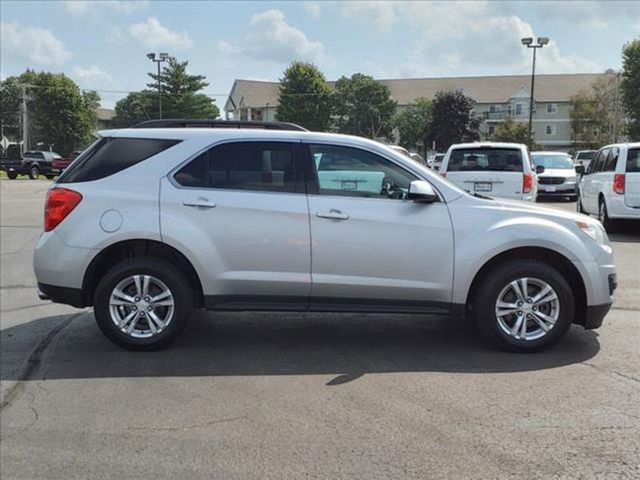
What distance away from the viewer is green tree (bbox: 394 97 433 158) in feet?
279

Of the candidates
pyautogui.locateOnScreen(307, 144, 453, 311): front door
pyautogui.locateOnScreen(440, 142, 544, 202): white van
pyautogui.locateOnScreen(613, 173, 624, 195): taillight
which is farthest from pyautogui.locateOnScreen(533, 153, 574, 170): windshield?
pyautogui.locateOnScreen(307, 144, 453, 311): front door

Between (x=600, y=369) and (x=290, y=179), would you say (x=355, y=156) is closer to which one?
(x=290, y=179)

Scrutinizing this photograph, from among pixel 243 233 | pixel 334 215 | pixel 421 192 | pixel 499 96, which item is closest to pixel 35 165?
pixel 243 233

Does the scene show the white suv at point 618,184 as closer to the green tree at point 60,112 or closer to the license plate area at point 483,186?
the license plate area at point 483,186

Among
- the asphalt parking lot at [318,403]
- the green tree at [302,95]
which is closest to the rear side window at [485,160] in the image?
the asphalt parking lot at [318,403]

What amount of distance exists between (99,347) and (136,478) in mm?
2438

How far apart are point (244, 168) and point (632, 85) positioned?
5864 centimetres

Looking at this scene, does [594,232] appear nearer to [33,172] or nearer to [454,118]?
[33,172]

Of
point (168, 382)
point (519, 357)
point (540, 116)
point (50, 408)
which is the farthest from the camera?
Result: point (540, 116)

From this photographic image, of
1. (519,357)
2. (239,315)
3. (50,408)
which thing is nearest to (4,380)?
(50,408)

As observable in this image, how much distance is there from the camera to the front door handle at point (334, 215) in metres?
5.20

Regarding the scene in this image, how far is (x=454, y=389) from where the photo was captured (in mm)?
4504

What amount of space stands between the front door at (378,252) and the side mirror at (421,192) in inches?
2.6

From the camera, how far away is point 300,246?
17.1 feet
